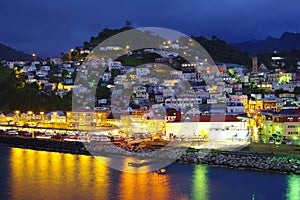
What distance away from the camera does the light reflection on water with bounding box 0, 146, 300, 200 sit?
654 centimetres

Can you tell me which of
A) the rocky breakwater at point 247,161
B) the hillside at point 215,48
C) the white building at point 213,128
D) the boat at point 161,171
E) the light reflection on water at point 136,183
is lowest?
the light reflection on water at point 136,183

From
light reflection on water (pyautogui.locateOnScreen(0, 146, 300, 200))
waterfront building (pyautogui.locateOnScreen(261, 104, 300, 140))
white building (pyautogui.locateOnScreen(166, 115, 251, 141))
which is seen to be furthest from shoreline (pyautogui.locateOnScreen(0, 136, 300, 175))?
waterfront building (pyautogui.locateOnScreen(261, 104, 300, 140))

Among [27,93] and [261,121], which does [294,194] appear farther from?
[27,93]

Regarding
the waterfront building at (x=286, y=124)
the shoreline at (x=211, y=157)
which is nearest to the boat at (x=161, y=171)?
the shoreline at (x=211, y=157)

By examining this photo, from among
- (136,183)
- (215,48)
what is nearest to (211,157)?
(136,183)

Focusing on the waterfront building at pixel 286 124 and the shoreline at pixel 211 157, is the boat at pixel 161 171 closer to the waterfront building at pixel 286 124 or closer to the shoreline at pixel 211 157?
the shoreline at pixel 211 157

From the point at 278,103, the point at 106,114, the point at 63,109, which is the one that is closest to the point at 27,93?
the point at 63,109

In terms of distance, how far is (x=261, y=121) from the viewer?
1166 centimetres

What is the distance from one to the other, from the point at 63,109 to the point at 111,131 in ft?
13.8

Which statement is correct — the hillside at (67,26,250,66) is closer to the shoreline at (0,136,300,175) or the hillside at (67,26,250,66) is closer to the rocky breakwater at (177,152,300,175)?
the shoreline at (0,136,300,175)

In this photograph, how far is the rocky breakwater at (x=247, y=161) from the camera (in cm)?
770

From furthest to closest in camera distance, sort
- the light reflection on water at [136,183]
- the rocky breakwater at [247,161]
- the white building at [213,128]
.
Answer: the white building at [213,128], the rocky breakwater at [247,161], the light reflection on water at [136,183]

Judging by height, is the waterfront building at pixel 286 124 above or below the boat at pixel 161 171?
above

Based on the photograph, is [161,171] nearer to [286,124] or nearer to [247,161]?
[247,161]
